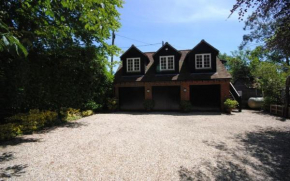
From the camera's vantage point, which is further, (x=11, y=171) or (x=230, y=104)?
(x=230, y=104)

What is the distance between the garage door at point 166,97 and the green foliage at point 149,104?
761mm

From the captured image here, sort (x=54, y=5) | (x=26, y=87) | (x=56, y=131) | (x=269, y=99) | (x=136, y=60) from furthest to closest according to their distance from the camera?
1. (x=136, y=60)
2. (x=269, y=99)
3. (x=26, y=87)
4. (x=56, y=131)
5. (x=54, y=5)

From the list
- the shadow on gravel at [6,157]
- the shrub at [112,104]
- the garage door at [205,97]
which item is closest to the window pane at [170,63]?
the garage door at [205,97]

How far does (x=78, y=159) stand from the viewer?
197 inches

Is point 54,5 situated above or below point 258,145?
above

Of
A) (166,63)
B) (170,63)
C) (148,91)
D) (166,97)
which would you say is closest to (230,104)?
(166,97)

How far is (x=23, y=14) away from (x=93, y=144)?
6.35 metres

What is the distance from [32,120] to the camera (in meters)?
8.37

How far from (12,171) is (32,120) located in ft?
15.4

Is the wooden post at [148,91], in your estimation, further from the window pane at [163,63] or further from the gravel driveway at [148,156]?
the gravel driveway at [148,156]

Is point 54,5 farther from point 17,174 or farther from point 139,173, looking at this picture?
point 139,173

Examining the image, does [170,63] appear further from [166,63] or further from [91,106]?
[91,106]

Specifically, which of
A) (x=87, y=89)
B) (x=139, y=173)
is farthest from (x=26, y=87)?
(x=139, y=173)

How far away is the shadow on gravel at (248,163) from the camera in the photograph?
401 centimetres
